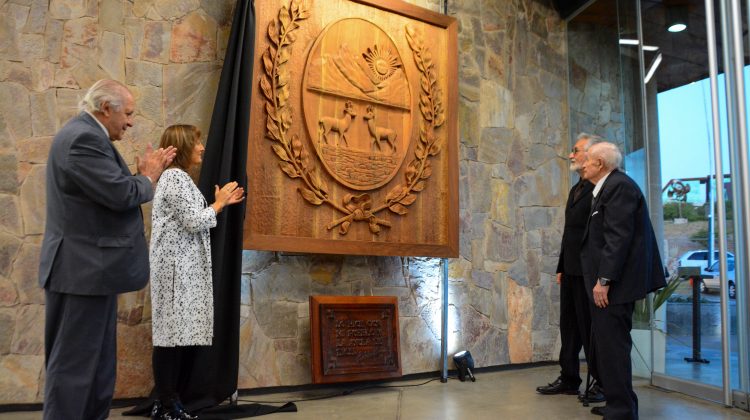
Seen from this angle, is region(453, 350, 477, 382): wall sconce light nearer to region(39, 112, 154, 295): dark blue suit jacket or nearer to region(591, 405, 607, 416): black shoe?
region(591, 405, 607, 416): black shoe

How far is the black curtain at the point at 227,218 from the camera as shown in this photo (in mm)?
3059

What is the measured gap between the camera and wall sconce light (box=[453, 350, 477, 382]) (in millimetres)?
4246

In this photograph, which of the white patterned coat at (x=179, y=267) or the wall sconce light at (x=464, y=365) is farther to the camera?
the wall sconce light at (x=464, y=365)

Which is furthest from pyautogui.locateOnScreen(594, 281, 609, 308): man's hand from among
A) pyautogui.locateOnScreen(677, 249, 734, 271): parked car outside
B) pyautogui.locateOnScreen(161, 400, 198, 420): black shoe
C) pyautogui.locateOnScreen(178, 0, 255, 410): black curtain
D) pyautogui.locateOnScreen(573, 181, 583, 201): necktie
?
pyautogui.locateOnScreen(161, 400, 198, 420): black shoe

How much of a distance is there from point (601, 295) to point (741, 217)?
1.26m

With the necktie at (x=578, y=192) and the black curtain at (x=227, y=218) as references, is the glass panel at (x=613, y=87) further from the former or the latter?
the black curtain at (x=227, y=218)

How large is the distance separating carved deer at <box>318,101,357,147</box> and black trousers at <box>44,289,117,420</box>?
182cm

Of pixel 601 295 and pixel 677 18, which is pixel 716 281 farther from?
pixel 677 18

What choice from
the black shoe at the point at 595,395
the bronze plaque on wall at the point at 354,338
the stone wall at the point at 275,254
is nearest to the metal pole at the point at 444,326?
the stone wall at the point at 275,254

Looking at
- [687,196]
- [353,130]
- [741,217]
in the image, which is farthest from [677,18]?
[353,130]

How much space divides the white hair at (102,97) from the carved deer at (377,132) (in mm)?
1853

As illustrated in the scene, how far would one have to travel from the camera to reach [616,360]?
9.37 feet

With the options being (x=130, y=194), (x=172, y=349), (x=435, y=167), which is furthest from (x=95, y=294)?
(x=435, y=167)

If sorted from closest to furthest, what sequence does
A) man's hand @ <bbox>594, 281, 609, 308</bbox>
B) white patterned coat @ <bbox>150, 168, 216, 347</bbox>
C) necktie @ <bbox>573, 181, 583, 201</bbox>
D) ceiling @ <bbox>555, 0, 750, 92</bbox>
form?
1. white patterned coat @ <bbox>150, 168, 216, 347</bbox>
2. man's hand @ <bbox>594, 281, 609, 308</bbox>
3. necktie @ <bbox>573, 181, 583, 201</bbox>
4. ceiling @ <bbox>555, 0, 750, 92</bbox>
